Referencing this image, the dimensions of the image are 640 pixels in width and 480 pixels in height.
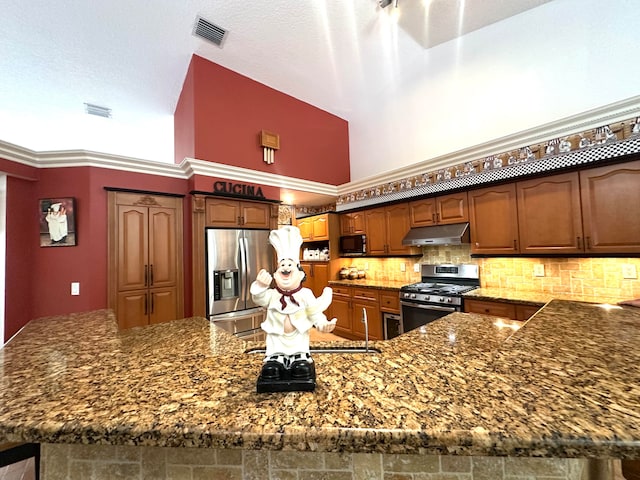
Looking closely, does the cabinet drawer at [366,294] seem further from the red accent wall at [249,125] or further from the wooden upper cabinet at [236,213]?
the red accent wall at [249,125]

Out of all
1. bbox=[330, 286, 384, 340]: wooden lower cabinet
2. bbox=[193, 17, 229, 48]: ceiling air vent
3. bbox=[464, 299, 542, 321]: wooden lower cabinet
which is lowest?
bbox=[330, 286, 384, 340]: wooden lower cabinet

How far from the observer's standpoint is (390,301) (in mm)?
3436

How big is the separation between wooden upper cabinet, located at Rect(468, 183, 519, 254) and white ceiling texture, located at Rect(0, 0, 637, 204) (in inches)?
74.4

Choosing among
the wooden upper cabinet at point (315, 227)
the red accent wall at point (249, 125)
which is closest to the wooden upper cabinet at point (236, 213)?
the red accent wall at point (249, 125)

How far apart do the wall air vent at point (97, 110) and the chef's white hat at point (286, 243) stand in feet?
16.9

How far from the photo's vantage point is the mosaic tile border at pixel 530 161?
212 cm

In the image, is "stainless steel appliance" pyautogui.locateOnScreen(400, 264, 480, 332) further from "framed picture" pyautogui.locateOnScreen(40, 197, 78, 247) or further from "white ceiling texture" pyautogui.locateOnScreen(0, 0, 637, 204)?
"framed picture" pyautogui.locateOnScreen(40, 197, 78, 247)

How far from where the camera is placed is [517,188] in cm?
269

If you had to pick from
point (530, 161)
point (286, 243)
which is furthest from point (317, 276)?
point (286, 243)

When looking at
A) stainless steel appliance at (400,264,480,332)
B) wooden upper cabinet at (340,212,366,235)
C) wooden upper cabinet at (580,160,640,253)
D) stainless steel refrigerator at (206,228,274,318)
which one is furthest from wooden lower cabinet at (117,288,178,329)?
wooden upper cabinet at (580,160,640,253)

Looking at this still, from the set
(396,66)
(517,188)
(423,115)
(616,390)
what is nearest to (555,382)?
(616,390)

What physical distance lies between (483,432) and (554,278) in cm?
305

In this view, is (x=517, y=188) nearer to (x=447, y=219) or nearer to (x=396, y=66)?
(x=447, y=219)

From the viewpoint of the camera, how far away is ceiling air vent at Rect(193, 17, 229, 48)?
2.68 meters
